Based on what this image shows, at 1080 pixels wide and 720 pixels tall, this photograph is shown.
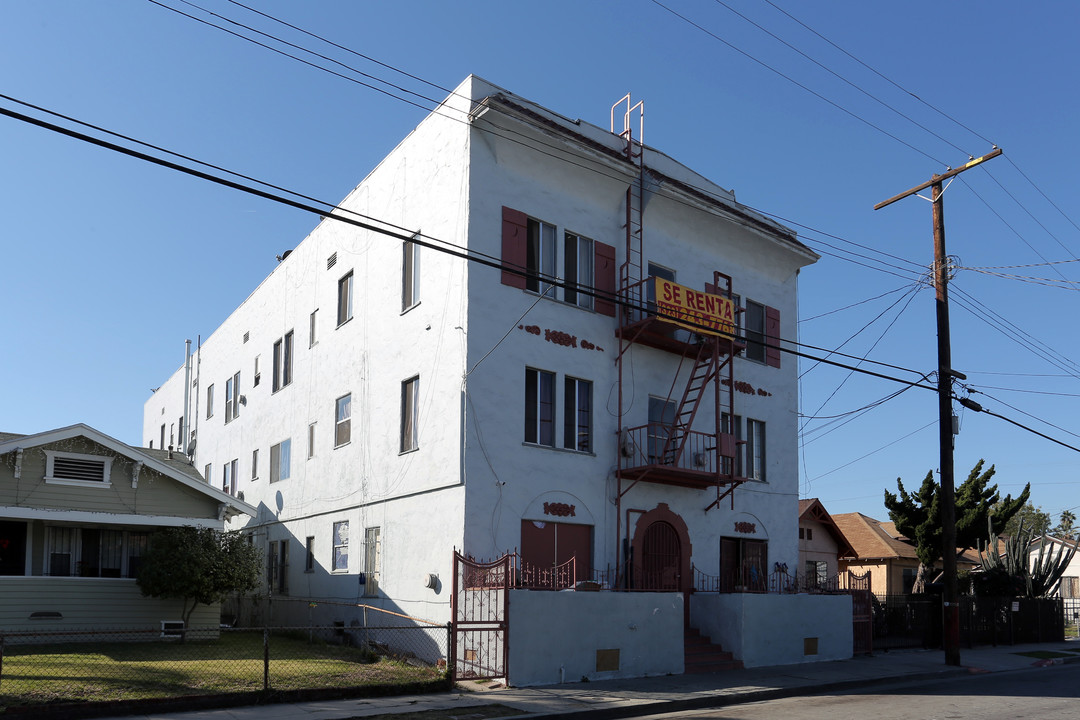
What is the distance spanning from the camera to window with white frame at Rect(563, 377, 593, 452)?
20.7 meters

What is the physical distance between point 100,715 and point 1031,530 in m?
30.8

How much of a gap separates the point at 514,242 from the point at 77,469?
1139 cm

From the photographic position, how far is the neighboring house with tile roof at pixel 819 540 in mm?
39469

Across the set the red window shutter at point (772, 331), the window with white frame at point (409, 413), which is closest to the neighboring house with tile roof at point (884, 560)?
the red window shutter at point (772, 331)

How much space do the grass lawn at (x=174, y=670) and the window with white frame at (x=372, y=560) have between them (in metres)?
1.50

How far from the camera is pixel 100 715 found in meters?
12.7

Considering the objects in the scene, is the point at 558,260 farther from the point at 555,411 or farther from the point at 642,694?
the point at 642,694

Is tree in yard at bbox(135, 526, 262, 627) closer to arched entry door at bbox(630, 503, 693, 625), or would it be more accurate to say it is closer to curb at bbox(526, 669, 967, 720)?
arched entry door at bbox(630, 503, 693, 625)

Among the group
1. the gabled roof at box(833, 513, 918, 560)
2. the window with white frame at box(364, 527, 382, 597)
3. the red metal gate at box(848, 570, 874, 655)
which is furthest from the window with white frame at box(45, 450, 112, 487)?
the gabled roof at box(833, 513, 918, 560)

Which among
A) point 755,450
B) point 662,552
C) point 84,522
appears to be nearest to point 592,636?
point 662,552

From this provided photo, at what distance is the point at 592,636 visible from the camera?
17.4m

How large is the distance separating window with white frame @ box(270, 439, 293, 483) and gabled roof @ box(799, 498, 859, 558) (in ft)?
68.9

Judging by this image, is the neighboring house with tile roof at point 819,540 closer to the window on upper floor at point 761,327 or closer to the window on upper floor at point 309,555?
the window on upper floor at point 761,327

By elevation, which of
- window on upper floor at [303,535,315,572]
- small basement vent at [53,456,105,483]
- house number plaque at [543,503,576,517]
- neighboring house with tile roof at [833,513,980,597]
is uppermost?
small basement vent at [53,456,105,483]
